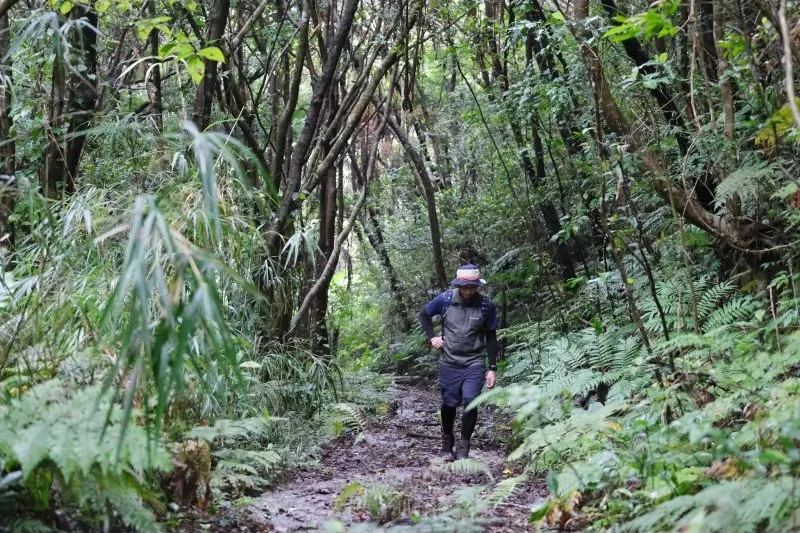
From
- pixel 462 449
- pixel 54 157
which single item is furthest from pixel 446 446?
pixel 54 157

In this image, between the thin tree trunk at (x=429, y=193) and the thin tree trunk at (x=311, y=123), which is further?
the thin tree trunk at (x=429, y=193)

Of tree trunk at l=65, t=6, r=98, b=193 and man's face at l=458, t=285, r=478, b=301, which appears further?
tree trunk at l=65, t=6, r=98, b=193

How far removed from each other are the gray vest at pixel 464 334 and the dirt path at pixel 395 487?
90 cm

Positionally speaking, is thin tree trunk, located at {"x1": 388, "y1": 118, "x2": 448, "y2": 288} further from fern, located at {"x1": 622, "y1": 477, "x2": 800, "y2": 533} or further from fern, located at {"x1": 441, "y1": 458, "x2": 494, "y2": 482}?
fern, located at {"x1": 622, "y1": 477, "x2": 800, "y2": 533}

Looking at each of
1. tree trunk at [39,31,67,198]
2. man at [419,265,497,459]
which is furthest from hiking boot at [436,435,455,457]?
tree trunk at [39,31,67,198]

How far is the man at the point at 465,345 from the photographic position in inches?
266

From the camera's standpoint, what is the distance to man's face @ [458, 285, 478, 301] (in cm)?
680

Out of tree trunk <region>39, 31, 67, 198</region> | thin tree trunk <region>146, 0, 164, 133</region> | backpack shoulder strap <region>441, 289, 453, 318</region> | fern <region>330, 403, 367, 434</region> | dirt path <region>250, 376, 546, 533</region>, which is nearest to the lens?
dirt path <region>250, 376, 546, 533</region>

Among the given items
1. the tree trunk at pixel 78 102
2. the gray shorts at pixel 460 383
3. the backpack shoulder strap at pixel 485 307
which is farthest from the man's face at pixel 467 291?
the tree trunk at pixel 78 102

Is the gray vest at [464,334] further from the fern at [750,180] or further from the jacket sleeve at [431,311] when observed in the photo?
the fern at [750,180]

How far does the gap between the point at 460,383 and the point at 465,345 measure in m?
0.35

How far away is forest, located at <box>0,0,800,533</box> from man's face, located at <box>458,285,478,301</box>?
3.30 ft

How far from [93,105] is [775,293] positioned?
6348mm

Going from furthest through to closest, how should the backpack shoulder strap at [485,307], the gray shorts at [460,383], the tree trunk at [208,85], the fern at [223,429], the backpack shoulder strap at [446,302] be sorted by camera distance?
the tree trunk at [208,85] → the backpack shoulder strap at [446,302] → the backpack shoulder strap at [485,307] → the gray shorts at [460,383] → the fern at [223,429]
